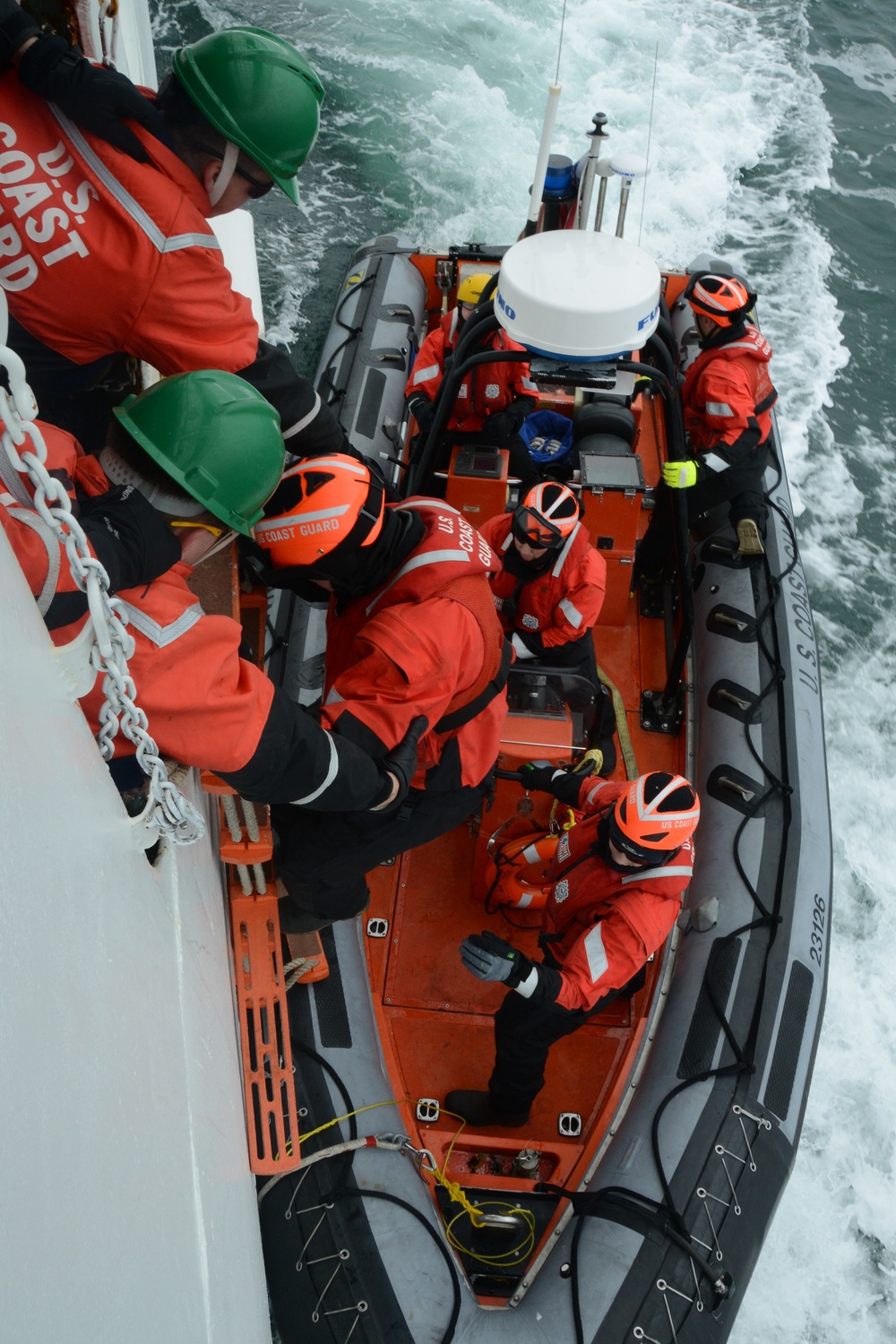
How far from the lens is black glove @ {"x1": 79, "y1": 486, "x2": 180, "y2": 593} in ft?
4.29

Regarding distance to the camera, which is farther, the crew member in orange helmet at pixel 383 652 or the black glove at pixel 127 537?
the crew member in orange helmet at pixel 383 652

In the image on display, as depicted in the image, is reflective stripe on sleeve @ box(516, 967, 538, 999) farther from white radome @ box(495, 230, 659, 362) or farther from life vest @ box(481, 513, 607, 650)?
white radome @ box(495, 230, 659, 362)

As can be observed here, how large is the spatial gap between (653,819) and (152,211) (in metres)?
1.66

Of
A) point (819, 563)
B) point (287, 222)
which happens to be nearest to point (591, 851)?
point (819, 563)

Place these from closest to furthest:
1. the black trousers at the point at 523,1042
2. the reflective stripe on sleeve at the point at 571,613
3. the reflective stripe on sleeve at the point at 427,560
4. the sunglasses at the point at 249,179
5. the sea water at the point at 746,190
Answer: the sunglasses at the point at 249,179, the reflective stripe on sleeve at the point at 427,560, the black trousers at the point at 523,1042, the reflective stripe on sleeve at the point at 571,613, the sea water at the point at 746,190

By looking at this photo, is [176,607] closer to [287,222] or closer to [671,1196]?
[671,1196]

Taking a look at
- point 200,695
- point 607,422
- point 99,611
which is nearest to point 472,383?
point 607,422

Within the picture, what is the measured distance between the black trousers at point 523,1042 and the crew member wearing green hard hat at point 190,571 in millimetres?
1267

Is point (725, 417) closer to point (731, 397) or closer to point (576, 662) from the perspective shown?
point (731, 397)

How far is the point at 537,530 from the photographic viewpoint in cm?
316

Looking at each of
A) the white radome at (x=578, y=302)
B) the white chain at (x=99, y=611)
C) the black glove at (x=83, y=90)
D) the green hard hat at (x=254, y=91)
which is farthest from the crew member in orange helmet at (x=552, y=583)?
the white chain at (x=99, y=611)

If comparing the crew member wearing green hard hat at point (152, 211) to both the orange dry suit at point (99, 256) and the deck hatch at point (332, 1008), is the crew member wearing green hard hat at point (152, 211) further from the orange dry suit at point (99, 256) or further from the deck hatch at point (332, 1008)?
the deck hatch at point (332, 1008)

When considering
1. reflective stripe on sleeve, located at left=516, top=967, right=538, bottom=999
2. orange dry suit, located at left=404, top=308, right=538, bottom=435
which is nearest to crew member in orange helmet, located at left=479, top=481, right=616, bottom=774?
orange dry suit, located at left=404, top=308, right=538, bottom=435

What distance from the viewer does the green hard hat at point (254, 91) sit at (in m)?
1.63
